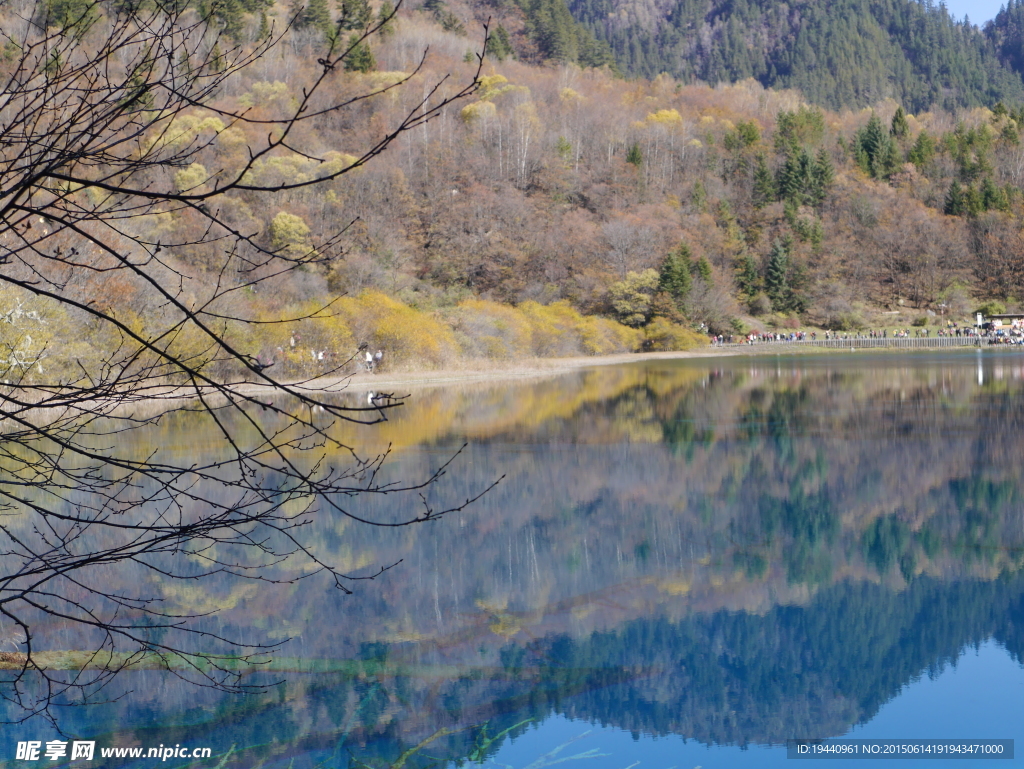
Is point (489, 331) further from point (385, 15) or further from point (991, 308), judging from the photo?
point (991, 308)

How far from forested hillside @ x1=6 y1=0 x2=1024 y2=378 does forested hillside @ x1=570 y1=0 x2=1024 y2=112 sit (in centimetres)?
3163

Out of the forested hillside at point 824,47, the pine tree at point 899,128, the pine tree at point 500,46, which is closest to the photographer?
the pine tree at point 899,128

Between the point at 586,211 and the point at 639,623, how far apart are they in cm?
5875

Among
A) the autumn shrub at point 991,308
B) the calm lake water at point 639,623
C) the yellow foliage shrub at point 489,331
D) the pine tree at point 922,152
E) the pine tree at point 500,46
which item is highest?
the pine tree at point 500,46

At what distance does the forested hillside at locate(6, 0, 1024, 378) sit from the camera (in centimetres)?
4466

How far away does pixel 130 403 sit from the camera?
50.0 feet

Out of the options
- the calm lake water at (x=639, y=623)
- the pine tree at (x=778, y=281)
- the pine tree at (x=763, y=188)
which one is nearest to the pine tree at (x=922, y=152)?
the pine tree at (x=763, y=188)

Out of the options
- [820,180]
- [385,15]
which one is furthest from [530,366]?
[820,180]

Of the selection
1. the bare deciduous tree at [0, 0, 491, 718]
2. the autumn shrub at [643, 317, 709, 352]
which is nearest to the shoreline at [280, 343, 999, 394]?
the autumn shrub at [643, 317, 709, 352]

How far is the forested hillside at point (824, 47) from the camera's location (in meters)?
127

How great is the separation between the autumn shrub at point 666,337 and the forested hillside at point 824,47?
75707 millimetres

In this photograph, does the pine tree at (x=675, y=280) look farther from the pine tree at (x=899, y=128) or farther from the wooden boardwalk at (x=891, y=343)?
the pine tree at (x=899, y=128)

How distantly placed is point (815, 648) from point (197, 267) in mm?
33268

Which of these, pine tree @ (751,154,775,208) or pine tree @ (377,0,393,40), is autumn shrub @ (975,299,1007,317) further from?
pine tree @ (377,0,393,40)
